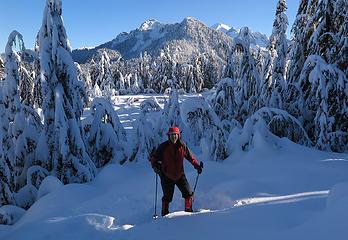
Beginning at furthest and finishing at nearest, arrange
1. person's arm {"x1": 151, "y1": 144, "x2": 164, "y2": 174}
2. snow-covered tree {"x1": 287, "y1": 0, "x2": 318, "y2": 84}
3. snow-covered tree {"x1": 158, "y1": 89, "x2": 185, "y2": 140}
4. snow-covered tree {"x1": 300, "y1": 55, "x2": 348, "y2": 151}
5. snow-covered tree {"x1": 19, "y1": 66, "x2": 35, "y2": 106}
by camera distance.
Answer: snow-covered tree {"x1": 158, "y1": 89, "x2": 185, "y2": 140}, snow-covered tree {"x1": 19, "y1": 66, "x2": 35, "y2": 106}, snow-covered tree {"x1": 287, "y1": 0, "x2": 318, "y2": 84}, snow-covered tree {"x1": 300, "y1": 55, "x2": 348, "y2": 151}, person's arm {"x1": 151, "y1": 144, "x2": 164, "y2": 174}

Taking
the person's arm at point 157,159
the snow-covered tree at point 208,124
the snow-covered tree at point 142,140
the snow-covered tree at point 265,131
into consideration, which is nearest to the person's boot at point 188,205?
the person's arm at point 157,159

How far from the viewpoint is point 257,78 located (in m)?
12.7

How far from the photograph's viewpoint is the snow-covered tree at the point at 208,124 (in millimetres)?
9180

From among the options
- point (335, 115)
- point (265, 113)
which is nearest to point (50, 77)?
point (265, 113)

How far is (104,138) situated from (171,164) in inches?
247

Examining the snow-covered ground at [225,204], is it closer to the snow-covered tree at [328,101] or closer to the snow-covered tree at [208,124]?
the snow-covered tree at [208,124]

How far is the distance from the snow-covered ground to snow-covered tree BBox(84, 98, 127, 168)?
8.10ft

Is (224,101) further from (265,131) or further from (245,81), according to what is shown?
(265,131)

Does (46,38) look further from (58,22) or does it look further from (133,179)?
(133,179)

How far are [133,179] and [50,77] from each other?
11.7 feet

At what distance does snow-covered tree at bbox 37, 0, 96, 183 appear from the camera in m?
9.34

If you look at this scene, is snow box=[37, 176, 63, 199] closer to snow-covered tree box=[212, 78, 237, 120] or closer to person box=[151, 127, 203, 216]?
person box=[151, 127, 203, 216]

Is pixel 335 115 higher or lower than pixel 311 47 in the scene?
lower

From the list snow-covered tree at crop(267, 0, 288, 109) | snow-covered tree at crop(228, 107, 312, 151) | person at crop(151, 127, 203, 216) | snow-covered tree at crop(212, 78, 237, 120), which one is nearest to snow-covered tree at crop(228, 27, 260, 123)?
snow-covered tree at crop(267, 0, 288, 109)
